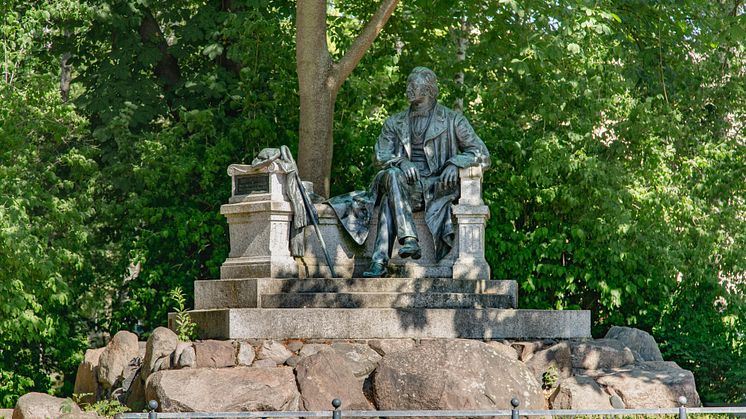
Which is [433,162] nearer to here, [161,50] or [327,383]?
[327,383]

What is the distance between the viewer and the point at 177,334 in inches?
485

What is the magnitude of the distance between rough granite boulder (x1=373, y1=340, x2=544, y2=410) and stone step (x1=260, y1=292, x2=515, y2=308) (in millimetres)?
1226

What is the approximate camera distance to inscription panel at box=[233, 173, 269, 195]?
12883mm

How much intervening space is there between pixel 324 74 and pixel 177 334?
169 inches

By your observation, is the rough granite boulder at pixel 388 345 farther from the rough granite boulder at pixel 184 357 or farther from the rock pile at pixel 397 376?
the rough granite boulder at pixel 184 357

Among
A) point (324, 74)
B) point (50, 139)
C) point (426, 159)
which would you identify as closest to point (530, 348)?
point (426, 159)

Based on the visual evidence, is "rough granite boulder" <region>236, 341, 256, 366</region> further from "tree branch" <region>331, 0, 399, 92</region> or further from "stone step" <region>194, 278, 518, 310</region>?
"tree branch" <region>331, 0, 399, 92</region>

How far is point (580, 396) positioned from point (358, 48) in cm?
605

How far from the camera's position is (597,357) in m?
11.8

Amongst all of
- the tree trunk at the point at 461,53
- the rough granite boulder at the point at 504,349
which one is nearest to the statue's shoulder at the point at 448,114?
the rough granite boulder at the point at 504,349

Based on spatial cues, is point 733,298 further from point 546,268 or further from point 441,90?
point 441,90

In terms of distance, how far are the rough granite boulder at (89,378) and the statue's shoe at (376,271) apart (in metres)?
3.18

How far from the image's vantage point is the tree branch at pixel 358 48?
50.2 feet

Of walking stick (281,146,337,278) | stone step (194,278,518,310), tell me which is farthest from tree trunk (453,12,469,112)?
stone step (194,278,518,310)
